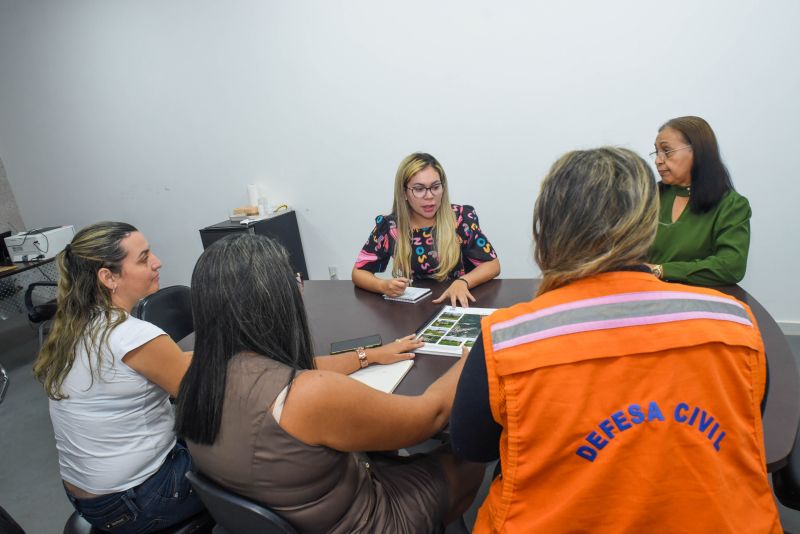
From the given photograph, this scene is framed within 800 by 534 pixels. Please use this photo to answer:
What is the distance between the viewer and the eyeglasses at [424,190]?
2.22m

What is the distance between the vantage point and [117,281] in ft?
4.79

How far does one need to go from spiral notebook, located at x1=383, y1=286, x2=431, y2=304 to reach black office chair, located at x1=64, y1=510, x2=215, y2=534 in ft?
3.29

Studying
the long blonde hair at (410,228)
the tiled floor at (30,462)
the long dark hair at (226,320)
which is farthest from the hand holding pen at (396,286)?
the tiled floor at (30,462)

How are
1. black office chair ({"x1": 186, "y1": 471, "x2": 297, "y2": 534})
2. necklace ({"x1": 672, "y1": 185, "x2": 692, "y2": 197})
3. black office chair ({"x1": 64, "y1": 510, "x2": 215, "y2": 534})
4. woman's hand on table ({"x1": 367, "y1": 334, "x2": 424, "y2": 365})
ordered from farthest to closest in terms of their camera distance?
1. necklace ({"x1": 672, "y1": 185, "x2": 692, "y2": 197})
2. woman's hand on table ({"x1": 367, "y1": 334, "x2": 424, "y2": 365})
3. black office chair ({"x1": 64, "y1": 510, "x2": 215, "y2": 534})
4. black office chair ({"x1": 186, "y1": 471, "x2": 297, "y2": 534})

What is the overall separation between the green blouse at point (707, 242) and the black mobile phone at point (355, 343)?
3.18ft

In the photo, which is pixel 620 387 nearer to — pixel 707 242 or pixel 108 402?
pixel 108 402

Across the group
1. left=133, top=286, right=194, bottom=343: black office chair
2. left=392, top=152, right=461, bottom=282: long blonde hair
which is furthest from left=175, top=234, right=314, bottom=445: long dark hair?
left=392, top=152, right=461, bottom=282: long blonde hair

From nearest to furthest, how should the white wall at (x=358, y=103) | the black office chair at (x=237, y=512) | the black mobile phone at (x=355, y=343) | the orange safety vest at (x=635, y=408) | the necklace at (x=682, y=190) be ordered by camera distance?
the orange safety vest at (x=635, y=408) → the black office chair at (x=237, y=512) → the black mobile phone at (x=355, y=343) → the necklace at (x=682, y=190) → the white wall at (x=358, y=103)

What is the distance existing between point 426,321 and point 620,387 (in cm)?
98

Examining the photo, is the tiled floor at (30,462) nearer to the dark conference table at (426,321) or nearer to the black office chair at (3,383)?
the black office chair at (3,383)

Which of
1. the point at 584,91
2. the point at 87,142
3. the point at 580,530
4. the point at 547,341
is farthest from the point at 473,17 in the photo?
the point at 87,142

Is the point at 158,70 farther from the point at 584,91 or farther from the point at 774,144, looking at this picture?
the point at 774,144

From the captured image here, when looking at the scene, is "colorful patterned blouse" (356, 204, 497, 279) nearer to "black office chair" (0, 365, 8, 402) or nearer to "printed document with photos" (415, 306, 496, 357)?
"printed document with photos" (415, 306, 496, 357)

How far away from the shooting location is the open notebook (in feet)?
4.30
